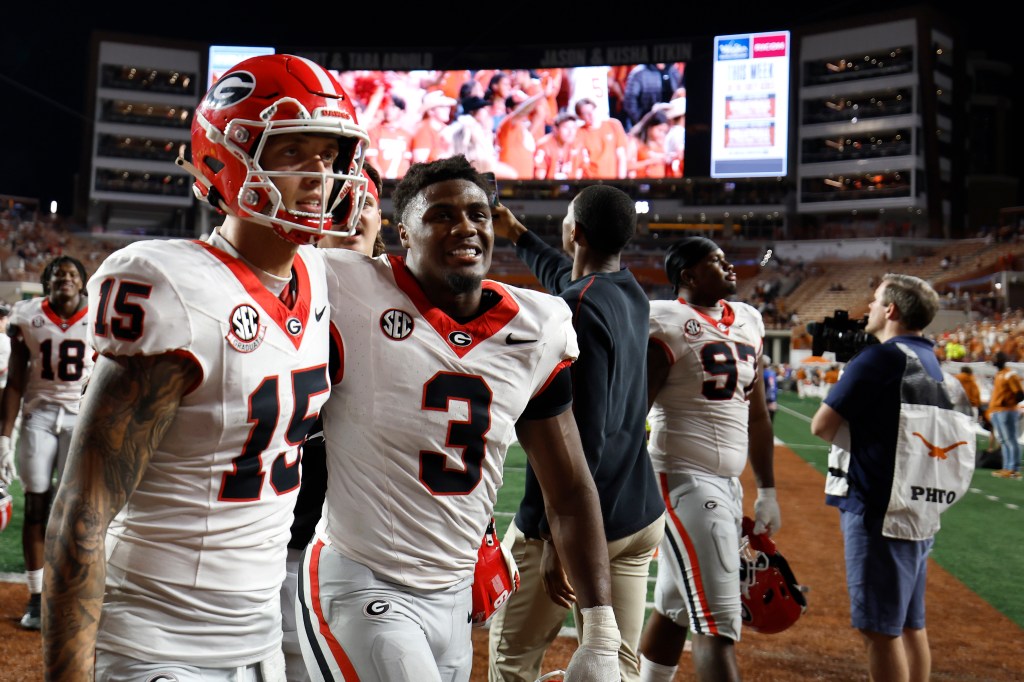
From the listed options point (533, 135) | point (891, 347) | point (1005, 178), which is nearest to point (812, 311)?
point (533, 135)

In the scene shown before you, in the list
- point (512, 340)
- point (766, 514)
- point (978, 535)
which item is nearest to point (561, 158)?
point (978, 535)

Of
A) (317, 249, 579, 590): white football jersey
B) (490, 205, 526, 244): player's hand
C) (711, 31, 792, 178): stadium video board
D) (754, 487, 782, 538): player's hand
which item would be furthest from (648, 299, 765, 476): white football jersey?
(711, 31, 792, 178): stadium video board

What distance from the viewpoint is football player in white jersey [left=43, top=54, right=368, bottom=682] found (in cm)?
162

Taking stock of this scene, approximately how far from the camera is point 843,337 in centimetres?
445

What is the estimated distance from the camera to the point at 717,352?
13.7 ft

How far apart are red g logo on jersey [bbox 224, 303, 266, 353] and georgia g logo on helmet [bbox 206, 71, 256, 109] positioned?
490mm

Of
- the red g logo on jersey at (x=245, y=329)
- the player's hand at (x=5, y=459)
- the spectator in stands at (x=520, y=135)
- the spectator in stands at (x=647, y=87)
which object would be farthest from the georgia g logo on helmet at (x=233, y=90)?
the spectator in stands at (x=647, y=87)

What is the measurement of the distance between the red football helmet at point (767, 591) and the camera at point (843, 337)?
104cm

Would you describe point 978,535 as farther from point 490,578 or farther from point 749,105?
point 749,105

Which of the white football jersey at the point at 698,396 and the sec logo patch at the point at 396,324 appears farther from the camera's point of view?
the white football jersey at the point at 698,396

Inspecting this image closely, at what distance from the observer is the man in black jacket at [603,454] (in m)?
3.22

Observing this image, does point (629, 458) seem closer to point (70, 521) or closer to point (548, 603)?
point (548, 603)

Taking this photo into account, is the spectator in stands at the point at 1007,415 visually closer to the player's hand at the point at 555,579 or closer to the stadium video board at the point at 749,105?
the player's hand at the point at 555,579

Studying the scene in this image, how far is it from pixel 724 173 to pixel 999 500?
38.5m
